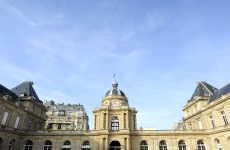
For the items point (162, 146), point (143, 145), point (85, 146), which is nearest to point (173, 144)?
point (162, 146)

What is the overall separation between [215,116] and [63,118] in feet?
130

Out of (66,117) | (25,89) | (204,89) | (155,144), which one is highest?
(204,89)

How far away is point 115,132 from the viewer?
2827cm

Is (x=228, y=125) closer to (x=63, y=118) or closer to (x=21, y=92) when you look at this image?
(x=21, y=92)

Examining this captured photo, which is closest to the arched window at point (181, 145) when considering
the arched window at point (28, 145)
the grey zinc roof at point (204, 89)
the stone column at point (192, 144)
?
the stone column at point (192, 144)

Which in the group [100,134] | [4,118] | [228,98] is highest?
[228,98]

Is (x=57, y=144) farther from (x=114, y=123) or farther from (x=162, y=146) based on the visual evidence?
(x=162, y=146)

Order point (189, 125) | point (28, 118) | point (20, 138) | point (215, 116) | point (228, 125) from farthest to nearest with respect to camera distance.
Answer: point (189, 125) → point (28, 118) → point (20, 138) → point (215, 116) → point (228, 125)

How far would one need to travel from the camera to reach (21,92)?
32.3 meters

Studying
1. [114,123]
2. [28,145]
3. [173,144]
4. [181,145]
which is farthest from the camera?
[114,123]

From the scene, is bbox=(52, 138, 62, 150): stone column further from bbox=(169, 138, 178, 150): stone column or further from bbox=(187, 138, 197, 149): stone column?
A: bbox=(187, 138, 197, 149): stone column

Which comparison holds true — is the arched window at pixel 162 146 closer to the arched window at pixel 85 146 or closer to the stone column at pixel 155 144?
the stone column at pixel 155 144

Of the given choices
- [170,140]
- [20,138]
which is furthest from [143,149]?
[20,138]

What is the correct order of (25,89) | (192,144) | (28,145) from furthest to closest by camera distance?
(25,89) < (28,145) < (192,144)
